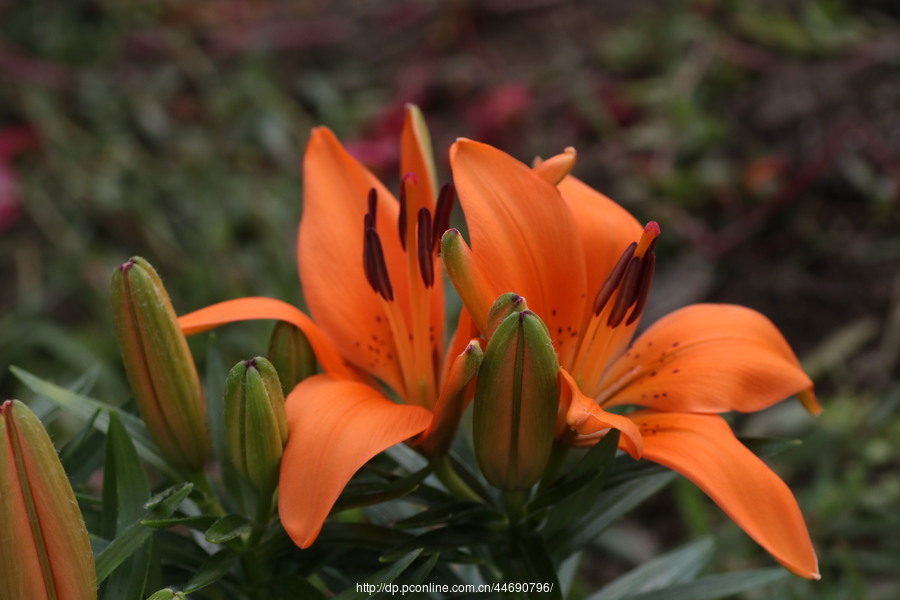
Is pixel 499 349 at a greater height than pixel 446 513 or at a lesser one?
greater

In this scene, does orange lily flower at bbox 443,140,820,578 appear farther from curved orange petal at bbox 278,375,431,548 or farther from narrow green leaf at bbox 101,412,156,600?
narrow green leaf at bbox 101,412,156,600

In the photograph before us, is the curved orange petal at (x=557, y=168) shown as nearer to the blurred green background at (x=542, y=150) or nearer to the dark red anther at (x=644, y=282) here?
the dark red anther at (x=644, y=282)

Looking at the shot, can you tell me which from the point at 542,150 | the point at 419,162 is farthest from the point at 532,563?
the point at 542,150

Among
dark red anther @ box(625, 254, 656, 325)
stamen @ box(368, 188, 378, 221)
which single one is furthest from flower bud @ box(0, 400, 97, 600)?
dark red anther @ box(625, 254, 656, 325)

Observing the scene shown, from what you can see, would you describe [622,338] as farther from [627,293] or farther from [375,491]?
[375,491]

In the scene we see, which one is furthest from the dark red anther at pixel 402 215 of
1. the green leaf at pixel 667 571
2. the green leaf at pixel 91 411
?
the green leaf at pixel 667 571

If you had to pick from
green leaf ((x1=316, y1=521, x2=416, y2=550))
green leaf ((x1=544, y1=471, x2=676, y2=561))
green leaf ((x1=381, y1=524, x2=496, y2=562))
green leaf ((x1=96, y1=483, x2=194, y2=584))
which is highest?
green leaf ((x1=96, y1=483, x2=194, y2=584))

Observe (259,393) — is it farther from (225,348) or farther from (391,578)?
(225,348)
